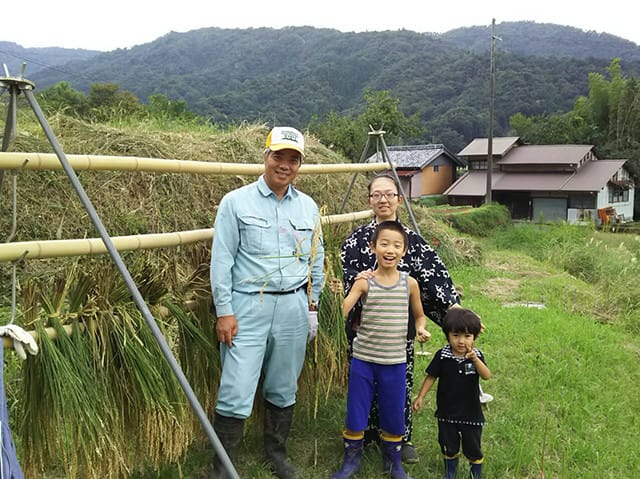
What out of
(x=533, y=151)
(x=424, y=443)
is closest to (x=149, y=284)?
(x=424, y=443)

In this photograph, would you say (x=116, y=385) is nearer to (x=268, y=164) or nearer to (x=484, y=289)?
(x=268, y=164)

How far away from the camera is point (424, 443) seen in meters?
3.26

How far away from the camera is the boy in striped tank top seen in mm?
2613

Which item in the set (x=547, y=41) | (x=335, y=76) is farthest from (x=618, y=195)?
(x=547, y=41)

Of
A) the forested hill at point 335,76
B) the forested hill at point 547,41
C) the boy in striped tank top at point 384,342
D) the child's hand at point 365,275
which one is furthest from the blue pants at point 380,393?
the forested hill at point 547,41

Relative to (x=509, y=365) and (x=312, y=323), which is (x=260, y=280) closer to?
(x=312, y=323)

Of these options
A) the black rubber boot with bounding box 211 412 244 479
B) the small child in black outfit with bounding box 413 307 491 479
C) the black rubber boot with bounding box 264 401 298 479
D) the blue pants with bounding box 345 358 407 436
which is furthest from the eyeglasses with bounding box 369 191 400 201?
the black rubber boot with bounding box 211 412 244 479

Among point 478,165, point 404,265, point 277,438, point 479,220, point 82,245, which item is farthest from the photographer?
point 478,165

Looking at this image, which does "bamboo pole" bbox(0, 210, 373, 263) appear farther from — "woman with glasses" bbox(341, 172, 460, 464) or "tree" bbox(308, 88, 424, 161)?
"tree" bbox(308, 88, 424, 161)

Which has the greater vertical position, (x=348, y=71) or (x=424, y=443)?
(x=348, y=71)

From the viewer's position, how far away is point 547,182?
26.9 meters

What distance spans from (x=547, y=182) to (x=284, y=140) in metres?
27.1

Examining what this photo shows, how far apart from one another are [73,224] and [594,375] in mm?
5136

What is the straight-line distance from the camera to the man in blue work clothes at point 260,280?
2.39m
